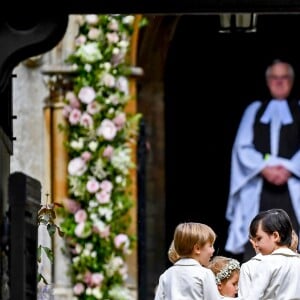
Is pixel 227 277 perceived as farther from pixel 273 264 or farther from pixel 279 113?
pixel 279 113

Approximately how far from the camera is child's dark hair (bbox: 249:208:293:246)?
854 cm

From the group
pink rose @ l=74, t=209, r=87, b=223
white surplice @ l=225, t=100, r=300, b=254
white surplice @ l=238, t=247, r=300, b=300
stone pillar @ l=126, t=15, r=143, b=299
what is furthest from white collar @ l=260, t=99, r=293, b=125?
white surplice @ l=238, t=247, r=300, b=300

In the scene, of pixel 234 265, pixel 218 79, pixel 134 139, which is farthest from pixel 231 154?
pixel 234 265

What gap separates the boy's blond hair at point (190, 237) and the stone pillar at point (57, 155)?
21.4 ft

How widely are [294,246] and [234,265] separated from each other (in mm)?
321

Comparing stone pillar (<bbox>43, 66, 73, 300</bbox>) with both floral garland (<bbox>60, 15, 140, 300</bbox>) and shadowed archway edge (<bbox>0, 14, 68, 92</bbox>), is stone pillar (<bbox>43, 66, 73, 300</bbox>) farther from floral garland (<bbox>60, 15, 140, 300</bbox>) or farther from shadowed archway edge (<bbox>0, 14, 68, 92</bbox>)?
shadowed archway edge (<bbox>0, 14, 68, 92</bbox>)

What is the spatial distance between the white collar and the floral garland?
4.97 feet

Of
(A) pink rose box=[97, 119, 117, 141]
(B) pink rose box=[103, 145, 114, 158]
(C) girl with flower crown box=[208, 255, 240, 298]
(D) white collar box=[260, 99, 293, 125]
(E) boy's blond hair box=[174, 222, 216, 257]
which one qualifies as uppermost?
(D) white collar box=[260, 99, 293, 125]

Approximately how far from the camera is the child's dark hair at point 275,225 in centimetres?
854

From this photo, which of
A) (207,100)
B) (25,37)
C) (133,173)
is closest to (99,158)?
(133,173)

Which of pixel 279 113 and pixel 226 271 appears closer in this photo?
pixel 226 271

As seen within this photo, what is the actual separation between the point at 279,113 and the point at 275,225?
7.53m

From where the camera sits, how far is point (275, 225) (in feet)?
28.0

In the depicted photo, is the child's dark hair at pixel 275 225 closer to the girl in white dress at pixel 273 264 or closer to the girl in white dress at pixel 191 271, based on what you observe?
the girl in white dress at pixel 273 264
